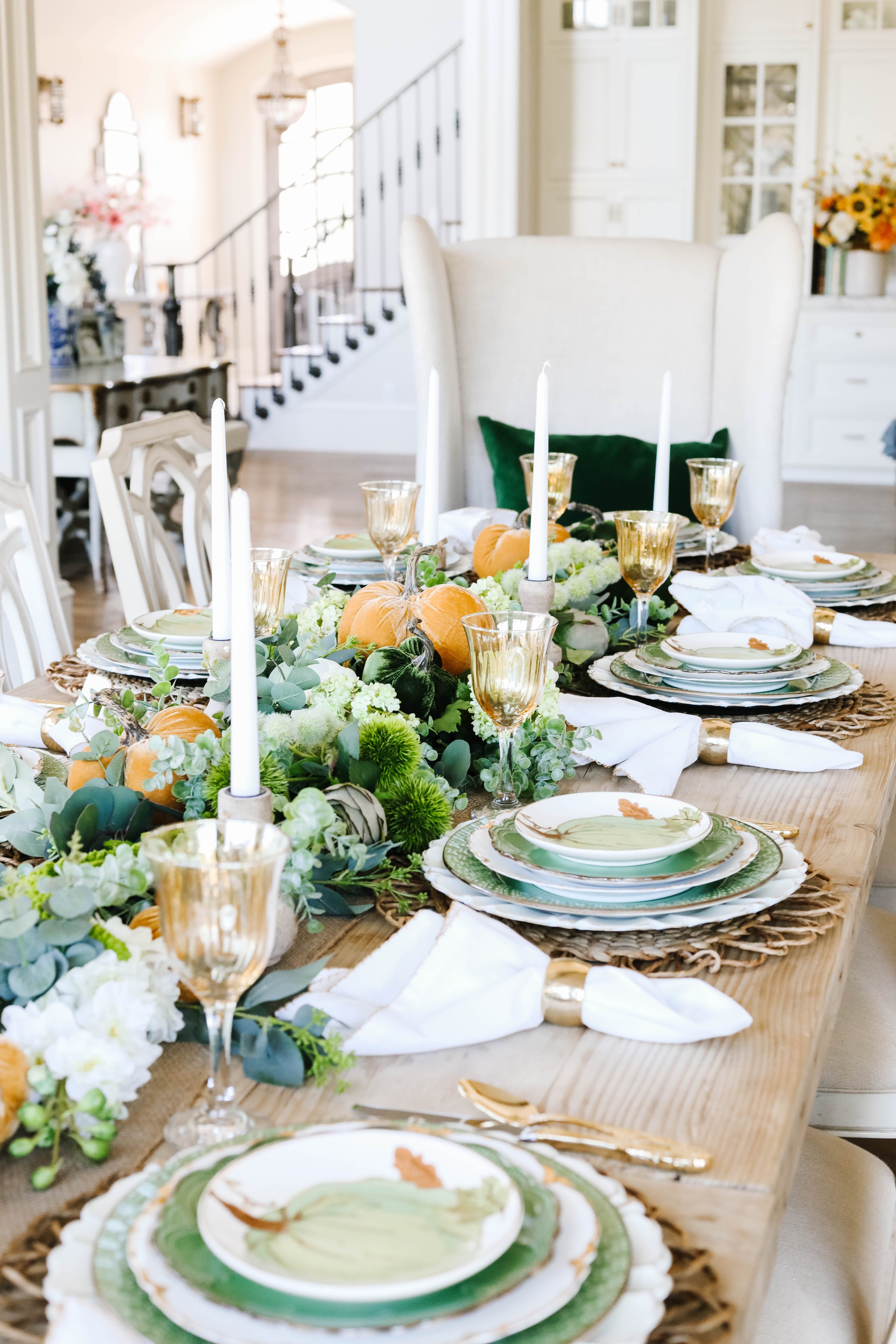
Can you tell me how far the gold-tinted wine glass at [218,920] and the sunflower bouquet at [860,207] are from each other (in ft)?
24.9

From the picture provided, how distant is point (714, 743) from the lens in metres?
1.27

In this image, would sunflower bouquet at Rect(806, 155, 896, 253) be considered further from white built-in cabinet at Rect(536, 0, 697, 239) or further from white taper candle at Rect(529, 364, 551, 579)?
white taper candle at Rect(529, 364, 551, 579)

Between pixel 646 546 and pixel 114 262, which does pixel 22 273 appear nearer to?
pixel 646 546

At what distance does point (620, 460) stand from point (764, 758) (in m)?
1.84

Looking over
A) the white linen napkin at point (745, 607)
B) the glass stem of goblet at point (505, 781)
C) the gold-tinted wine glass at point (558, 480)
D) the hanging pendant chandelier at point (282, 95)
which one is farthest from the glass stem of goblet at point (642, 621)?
the hanging pendant chandelier at point (282, 95)

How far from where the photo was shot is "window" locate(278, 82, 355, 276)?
1181 centimetres

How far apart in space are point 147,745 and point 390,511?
2.20 feet

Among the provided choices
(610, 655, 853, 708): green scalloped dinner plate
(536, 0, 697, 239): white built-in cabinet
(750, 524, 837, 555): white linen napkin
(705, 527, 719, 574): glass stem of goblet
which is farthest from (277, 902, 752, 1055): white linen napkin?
(536, 0, 697, 239): white built-in cabinet

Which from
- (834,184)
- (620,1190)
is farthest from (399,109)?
(620,1190)

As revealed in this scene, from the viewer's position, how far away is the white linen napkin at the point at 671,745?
1.20m

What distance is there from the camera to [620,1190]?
0.60 m

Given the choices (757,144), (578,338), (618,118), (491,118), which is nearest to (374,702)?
(578,338)

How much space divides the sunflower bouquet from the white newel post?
501 centimetres

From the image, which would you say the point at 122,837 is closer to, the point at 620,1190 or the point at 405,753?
the point at 405,753
